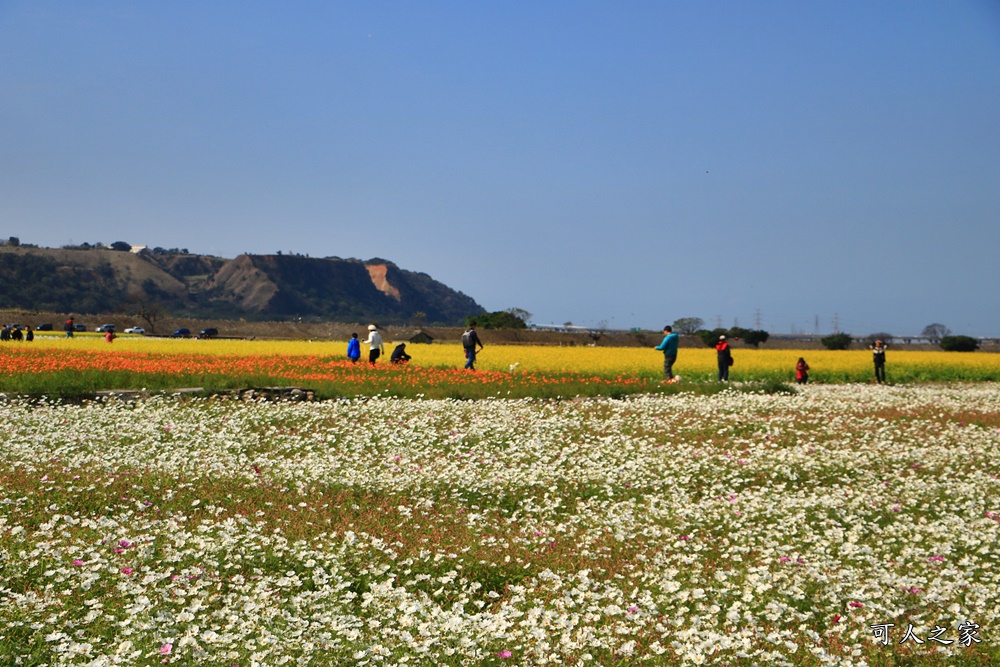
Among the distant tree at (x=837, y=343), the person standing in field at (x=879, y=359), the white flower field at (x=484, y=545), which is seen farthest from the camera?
the distant tree at (x=837, y=343)

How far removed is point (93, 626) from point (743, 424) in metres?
14.9

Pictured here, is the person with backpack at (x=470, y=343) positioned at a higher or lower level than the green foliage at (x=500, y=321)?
lower

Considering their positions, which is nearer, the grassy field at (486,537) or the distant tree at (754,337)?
the grassy field at (486,537)

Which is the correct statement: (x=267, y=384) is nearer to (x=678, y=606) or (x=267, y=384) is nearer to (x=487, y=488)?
(x=487, y=488)

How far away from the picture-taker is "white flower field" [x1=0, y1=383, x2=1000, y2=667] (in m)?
5.95

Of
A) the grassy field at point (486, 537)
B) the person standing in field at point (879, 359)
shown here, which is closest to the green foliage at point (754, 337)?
the person standing in field at point (879, 359)

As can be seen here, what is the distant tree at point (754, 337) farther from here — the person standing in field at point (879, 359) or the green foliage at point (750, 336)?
the person standing in field at point (879, 359)

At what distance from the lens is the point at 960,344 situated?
253ft

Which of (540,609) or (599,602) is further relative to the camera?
(599,602)

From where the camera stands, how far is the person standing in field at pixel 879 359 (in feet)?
115

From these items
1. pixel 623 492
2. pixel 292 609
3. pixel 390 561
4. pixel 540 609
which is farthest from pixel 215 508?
pixel 623 492

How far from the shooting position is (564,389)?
2369cm

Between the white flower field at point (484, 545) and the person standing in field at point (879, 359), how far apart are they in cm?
2032

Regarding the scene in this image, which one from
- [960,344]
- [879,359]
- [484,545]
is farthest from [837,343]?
[484,545]
